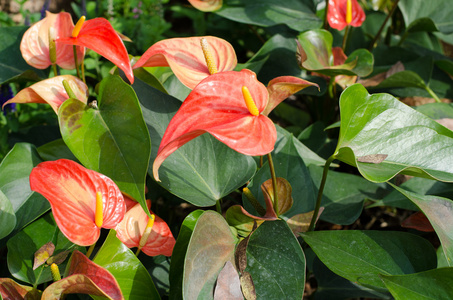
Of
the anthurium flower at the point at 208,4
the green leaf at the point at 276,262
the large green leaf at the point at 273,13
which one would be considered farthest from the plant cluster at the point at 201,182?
the anthurium flower at the point at 208,4

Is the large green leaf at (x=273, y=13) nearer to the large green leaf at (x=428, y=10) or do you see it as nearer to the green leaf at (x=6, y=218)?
the large green leaf at (x=428, y=10)

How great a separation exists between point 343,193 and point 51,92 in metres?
0.65

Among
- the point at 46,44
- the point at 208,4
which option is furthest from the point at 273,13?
the point at 46,44

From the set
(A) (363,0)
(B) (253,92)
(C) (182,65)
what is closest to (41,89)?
(C) (182,65)

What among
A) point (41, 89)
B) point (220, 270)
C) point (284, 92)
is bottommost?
point (220, 270)

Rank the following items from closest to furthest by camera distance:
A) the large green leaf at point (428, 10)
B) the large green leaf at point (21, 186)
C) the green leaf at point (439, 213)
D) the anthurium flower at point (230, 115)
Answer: the anthurium flower at point (230, 115)
the green leaf at point (439, 213)
the large green leaf at point (21, 186)
the large green leaf at point (428, 10)

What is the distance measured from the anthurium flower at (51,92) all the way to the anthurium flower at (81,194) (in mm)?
185

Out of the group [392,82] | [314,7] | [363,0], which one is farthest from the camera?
[363,0]

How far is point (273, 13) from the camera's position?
1242 mm

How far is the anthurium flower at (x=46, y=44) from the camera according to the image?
91cm

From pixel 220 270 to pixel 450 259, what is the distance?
34 cm

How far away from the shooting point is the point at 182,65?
2.55 ft

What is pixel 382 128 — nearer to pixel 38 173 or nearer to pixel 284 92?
pixel 284 92

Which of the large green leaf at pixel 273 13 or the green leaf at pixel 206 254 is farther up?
the large green leaf at pixel 273 13
